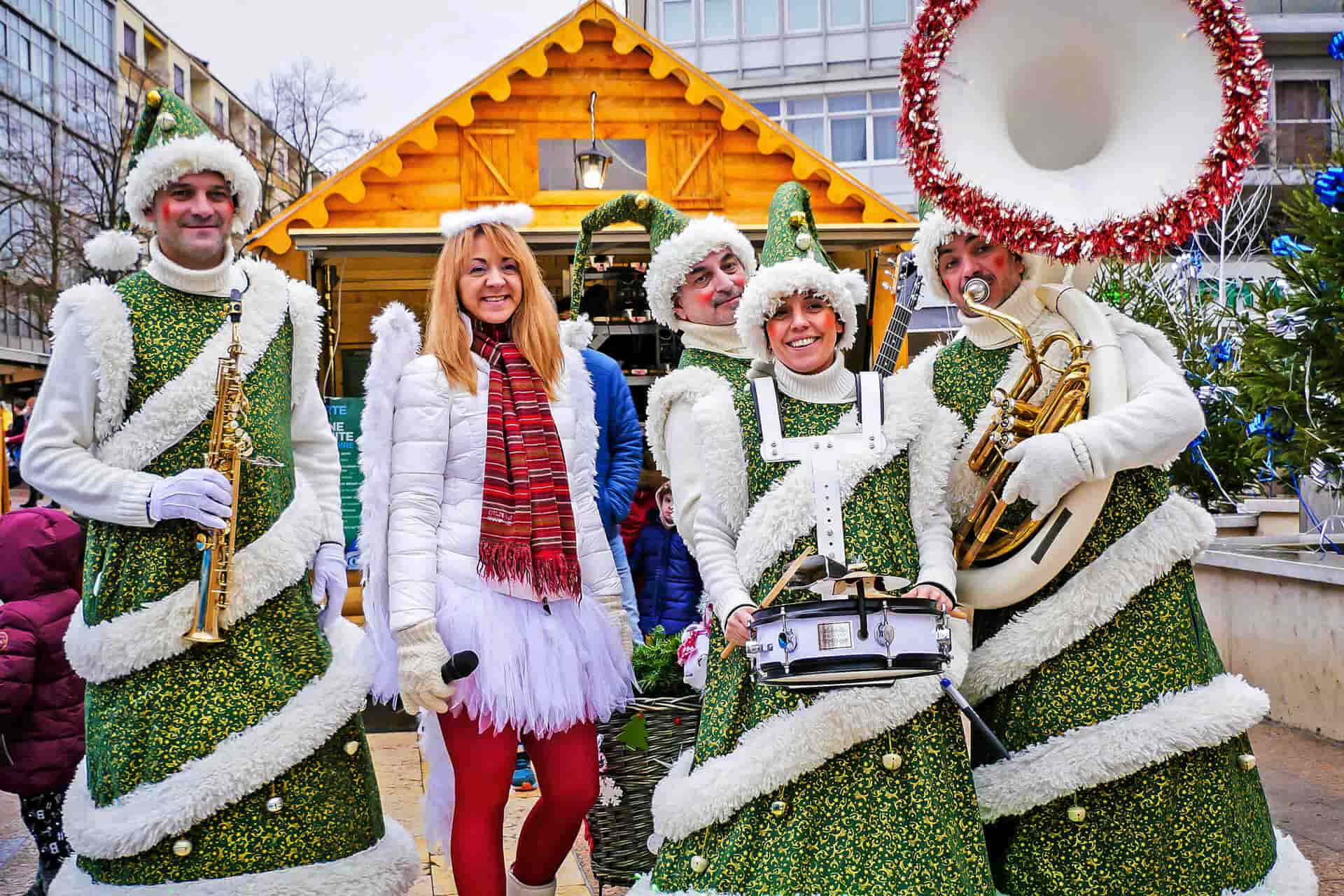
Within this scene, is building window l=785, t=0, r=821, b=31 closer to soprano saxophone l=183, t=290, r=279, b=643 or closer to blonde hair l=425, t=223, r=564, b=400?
blonde hair l=425, t=223, r=564, b=400

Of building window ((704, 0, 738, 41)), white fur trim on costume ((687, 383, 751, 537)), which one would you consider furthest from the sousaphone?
building window ((704, 0, 738, 41))

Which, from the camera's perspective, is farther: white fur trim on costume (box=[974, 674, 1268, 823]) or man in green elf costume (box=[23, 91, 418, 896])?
man in green elf costume (box=[23, 91, 418, 896])

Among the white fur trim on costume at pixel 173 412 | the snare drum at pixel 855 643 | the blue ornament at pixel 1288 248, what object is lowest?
the snare drum at pixel 855 643

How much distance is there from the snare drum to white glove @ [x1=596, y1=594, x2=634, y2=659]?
3.11 feet

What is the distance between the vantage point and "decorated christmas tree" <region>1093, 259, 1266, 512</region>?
28.8ft

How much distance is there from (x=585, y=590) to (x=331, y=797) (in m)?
0.89

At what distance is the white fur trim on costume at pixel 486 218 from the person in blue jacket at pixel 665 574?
2.48m

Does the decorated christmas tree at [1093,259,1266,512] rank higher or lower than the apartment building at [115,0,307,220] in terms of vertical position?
lower

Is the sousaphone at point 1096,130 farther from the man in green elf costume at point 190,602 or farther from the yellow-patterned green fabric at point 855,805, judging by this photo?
the man in green elf costume at point 190,602

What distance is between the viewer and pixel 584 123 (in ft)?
34.1

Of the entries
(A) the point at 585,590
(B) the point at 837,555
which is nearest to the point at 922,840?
(B) the point at 837,555

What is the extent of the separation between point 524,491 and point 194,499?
858 millimetres

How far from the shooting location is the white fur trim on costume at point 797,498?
318cm

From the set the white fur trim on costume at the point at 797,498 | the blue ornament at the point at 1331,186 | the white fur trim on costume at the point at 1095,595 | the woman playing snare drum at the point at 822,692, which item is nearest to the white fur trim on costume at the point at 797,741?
the woman playing snare drum at the point at 822,692
